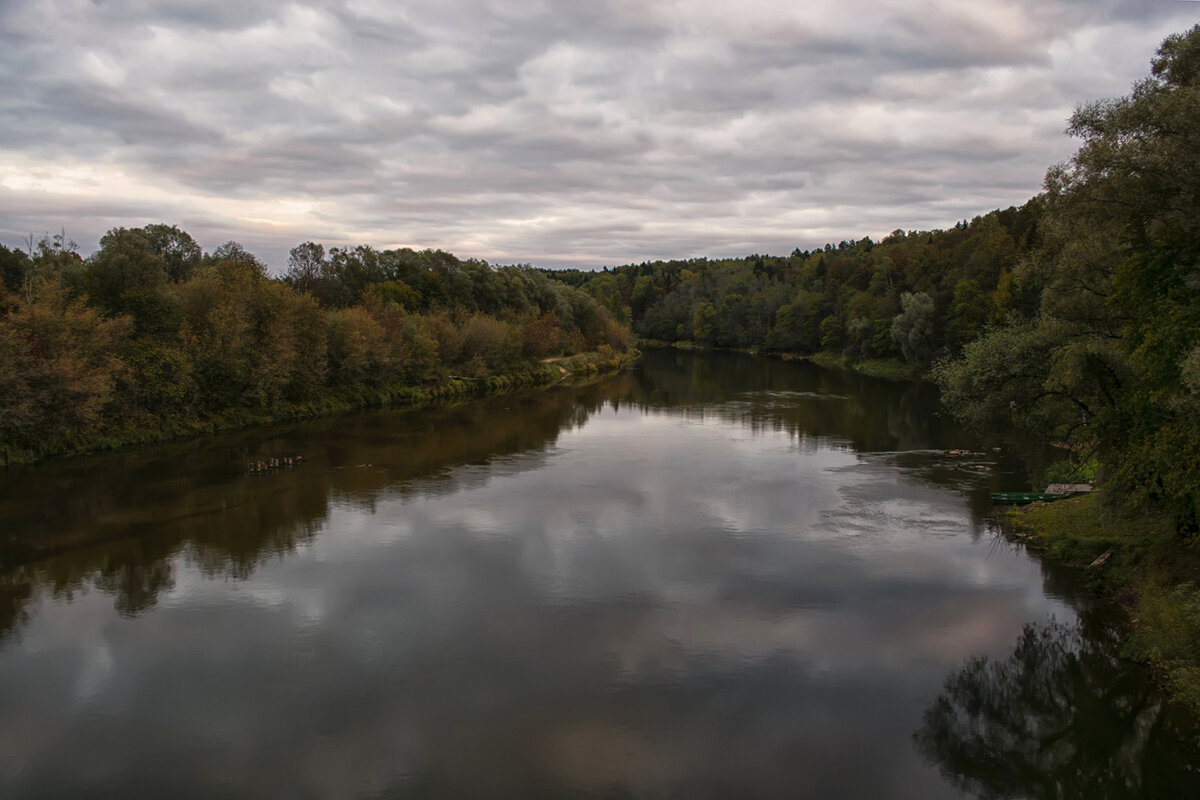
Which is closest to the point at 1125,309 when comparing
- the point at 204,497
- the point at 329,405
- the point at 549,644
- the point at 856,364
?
the point at 549,644

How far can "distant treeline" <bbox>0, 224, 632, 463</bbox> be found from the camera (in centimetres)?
2858

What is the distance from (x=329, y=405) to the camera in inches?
1742

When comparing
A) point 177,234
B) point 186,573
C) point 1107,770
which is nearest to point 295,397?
point 177,234

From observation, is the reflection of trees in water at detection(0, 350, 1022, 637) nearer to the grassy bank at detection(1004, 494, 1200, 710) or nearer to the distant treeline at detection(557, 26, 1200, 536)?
the grassy bank at detection(1004, 494, 1200, 710)

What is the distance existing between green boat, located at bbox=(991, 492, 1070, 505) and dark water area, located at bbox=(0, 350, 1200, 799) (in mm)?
469

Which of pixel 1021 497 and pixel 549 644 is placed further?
pixel 1021 497

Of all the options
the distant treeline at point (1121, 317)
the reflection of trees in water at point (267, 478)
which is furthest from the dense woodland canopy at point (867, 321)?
the reflection of trees in water at point (267, 478)

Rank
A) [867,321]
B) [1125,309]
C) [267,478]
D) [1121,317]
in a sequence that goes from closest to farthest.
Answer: [1125,309] < [1121,317] < [267,478] < [867,321]

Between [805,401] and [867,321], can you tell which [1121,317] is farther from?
[867,321]

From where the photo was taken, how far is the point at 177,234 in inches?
1896

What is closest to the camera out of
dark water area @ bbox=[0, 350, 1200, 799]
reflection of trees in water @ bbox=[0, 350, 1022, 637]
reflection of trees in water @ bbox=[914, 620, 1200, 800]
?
reflection of trees in water @ bbox=[914, 620, 1200, 800]

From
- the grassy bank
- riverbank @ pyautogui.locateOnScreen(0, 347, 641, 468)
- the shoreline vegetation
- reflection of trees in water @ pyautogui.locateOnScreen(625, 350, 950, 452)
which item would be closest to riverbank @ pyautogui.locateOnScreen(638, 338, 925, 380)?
the shoreline vegetation

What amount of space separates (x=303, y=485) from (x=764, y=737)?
66.2 feet

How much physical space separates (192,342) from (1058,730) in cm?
3544
